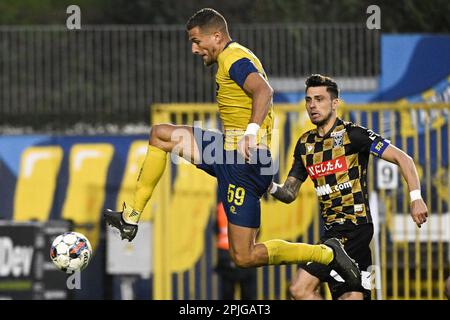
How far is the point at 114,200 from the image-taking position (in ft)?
53.7

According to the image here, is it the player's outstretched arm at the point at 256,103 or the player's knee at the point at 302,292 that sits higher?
the player's outstretched arm at the point at 256,103

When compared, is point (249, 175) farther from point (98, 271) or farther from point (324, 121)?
point (98, 271)

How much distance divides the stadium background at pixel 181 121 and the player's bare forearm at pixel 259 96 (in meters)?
4.14

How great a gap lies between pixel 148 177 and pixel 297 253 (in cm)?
142

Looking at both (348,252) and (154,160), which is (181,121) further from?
(348,252)

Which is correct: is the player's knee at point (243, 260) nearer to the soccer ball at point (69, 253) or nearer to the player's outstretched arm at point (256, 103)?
the player's outstretched arm at point (256, 103)

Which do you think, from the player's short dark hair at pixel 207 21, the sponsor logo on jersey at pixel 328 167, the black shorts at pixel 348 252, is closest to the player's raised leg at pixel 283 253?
the black shorts at pixel 348 252

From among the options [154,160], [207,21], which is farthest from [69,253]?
[207,21]

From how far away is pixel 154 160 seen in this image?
10.3 m

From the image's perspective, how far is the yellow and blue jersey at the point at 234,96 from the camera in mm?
9945

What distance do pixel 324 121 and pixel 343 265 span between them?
1.26 metres

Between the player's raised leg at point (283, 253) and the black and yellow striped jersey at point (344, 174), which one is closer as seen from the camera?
the player's raised leg at point (283, 253)
